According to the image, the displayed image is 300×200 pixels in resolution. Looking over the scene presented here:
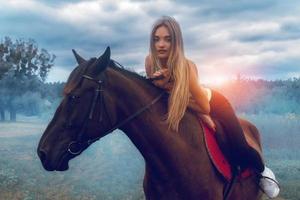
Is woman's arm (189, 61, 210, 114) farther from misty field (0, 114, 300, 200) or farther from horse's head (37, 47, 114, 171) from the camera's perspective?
misty field (0, 114, 300, 200)

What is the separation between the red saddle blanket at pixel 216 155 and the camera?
166 inches

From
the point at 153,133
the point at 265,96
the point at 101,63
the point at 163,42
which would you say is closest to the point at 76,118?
the point at 101,63

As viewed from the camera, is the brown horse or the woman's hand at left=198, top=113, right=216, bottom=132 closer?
the brown horse

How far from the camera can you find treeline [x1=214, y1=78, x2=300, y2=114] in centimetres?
2505

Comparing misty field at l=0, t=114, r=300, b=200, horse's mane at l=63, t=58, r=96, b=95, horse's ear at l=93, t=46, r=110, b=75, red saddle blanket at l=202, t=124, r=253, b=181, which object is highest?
horse's ear at l=93, t=46, r=110, b=75

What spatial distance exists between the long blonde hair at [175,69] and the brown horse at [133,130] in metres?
0.12

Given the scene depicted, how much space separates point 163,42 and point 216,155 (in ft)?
4.12

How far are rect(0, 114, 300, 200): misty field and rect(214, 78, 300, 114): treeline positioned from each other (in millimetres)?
1338

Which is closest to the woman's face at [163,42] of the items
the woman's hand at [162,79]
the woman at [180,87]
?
the woman at [180,87]

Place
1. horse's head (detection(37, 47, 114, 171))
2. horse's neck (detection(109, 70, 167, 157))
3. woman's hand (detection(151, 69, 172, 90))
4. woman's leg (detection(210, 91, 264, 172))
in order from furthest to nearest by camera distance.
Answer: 1. woman's leg (detection(210, 91, 264, 172))
2. woman's hand (detection(151, 69, 172, 90))
3. horse's neck (detection(109, 70, 167, 157))
4. horse's head (detection(37, 47, 114, 171))

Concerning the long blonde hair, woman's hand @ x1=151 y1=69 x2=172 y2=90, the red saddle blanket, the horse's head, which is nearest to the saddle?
the red saddle blanket

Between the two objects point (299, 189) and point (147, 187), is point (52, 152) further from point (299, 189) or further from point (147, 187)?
point (299, 189)

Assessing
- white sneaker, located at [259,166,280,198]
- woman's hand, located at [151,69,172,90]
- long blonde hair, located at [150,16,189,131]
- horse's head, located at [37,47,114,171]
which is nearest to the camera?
horse's head, located at [37,47,114,171]

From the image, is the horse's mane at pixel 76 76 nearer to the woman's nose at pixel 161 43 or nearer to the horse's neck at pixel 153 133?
the horse's neck at pixel 153 133
